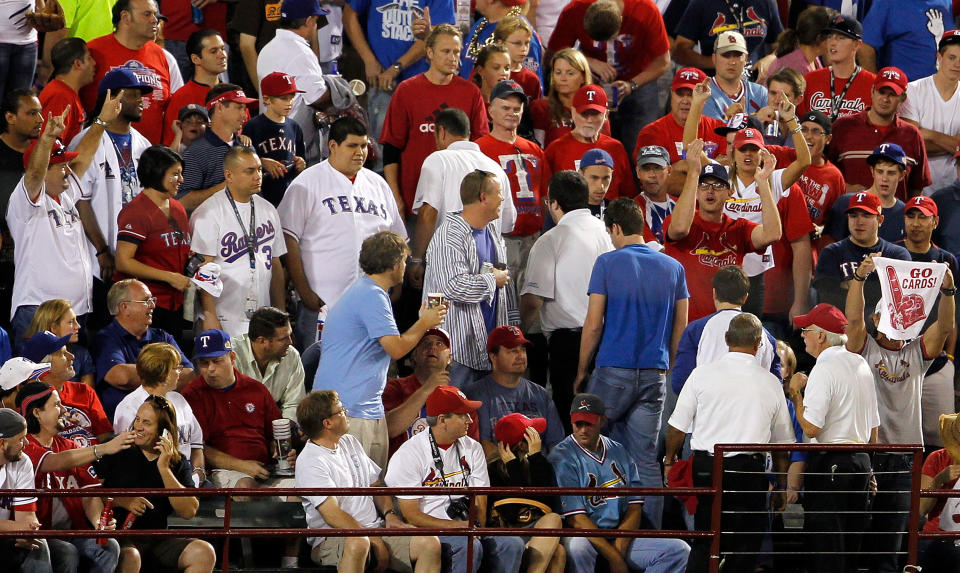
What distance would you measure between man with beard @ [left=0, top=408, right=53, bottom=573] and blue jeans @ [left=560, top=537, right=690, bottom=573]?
9.10 ft

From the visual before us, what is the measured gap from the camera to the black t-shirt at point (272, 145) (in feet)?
34.6

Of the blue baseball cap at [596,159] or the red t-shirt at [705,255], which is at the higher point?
the blue baseball cap at [596,159]

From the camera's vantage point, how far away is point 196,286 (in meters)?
9.51

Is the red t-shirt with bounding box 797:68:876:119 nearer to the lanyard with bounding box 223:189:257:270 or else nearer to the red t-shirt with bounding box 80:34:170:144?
the lanyard with bounding box 223:189:257:270

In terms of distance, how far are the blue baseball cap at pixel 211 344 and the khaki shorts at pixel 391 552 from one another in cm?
126

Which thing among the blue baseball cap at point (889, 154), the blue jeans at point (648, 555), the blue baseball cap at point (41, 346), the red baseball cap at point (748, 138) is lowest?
the blue jeans at point (648, 555)

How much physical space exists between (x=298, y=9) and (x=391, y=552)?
4.66 metres

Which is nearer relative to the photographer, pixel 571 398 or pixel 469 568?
pixel 469 568


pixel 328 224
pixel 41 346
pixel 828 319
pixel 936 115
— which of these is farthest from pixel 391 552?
pixel 936 115

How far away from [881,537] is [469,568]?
244cm

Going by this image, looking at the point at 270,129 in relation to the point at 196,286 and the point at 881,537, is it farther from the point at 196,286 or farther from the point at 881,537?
the point at 881,537

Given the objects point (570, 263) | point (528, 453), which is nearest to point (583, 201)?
point (570, 263)

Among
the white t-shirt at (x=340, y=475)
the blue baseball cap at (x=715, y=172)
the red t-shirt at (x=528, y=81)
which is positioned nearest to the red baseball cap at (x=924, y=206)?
the blue baseball cap at (x=715, y=172)

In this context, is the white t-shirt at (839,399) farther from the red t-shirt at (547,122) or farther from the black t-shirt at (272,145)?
the black t-shirt at (272,145)
